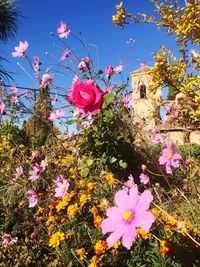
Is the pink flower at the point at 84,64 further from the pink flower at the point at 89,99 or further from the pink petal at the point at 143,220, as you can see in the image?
the pink petal at the point at 143,220

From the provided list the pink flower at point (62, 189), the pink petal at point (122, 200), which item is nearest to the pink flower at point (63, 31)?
the pink flower at point (62, 189)

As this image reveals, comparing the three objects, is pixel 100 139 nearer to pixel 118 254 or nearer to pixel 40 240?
pixel 40 240

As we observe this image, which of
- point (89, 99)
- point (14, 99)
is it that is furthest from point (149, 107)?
point (14, 99)

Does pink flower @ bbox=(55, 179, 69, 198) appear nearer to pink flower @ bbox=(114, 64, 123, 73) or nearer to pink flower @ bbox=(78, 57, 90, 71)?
pink flower @ bbox=(78, 57, 90, 71)

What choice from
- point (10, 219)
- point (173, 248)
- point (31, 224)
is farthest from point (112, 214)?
point (10, 219)

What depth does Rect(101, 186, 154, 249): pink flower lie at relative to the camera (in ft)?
2.50

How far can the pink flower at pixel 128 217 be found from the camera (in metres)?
0.76

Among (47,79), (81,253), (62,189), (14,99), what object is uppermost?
(47,79)

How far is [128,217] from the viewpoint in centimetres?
79

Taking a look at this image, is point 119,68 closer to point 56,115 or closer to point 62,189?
point 56,115

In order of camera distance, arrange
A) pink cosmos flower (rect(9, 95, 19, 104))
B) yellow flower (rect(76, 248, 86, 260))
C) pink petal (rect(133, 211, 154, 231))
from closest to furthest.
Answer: pink petal (rect(133, 211, 154, 231)), yellow flower (rect(76, 248, 86, 260)), pink cosmos flower (rect(9, 95, 19, 104))

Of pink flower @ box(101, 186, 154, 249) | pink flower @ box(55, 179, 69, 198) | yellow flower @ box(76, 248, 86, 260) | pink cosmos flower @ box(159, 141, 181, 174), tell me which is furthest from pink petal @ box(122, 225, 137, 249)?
pink flower @ box(55, 179, 69, 198)

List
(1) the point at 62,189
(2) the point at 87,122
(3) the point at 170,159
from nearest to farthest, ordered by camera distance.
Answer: (3) the point at 170,159 → (1) the point at 62,189 → (2) the point at 87,122

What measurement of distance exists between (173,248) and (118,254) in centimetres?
58
